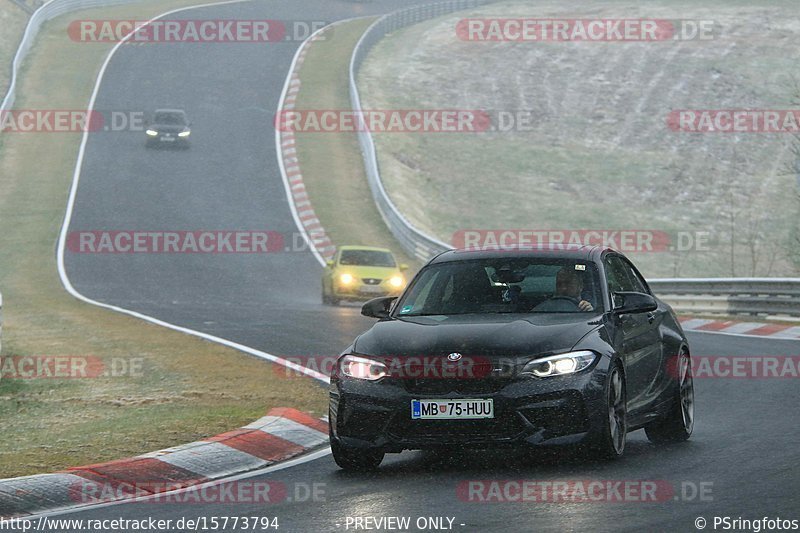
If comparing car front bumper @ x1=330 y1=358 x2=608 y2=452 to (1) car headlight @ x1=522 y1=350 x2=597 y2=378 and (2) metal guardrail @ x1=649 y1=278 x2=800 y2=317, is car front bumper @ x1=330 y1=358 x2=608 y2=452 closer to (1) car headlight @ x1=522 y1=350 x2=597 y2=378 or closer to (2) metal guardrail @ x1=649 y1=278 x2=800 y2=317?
(1) car headlight @ x1=522 y1=350 x2=597 y2=378

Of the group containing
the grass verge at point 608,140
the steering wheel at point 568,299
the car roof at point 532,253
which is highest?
the car roof at point 532,253

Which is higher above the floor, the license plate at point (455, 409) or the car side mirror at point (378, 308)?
the car side mirror at point (378, 308)

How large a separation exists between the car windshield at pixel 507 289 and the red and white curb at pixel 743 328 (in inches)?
458

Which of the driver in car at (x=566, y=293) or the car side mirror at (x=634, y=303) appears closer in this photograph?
the car side mirror at (x=634, y=303)

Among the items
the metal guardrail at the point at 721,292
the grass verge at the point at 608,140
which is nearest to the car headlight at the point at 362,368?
the metal guardrail at the point at 721,292

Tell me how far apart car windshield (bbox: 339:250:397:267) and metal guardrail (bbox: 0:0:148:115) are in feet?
88.3

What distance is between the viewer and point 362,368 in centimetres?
960

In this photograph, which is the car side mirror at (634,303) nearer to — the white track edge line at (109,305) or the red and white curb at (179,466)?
the red and white curb at (179,466)

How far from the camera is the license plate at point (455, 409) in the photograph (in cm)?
916

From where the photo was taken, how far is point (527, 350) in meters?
9.31

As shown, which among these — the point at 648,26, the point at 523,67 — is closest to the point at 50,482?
the point at 523,67

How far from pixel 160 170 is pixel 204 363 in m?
34.0

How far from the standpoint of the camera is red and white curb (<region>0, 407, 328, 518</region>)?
8.86 meters

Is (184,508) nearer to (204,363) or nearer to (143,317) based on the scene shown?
(204,363)
